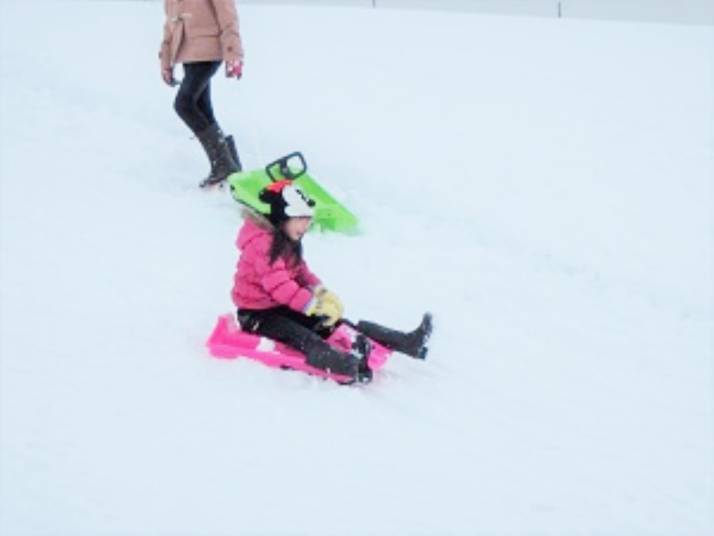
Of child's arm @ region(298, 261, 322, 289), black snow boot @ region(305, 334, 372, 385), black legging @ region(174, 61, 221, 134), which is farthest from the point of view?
black legging @ region(174, 61, 221, 134)

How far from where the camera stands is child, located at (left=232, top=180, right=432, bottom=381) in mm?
3467

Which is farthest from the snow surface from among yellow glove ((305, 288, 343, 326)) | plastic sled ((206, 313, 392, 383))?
yellow glove ((305, 288, 343, 326))

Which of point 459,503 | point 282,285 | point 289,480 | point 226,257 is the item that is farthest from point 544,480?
point 226,257

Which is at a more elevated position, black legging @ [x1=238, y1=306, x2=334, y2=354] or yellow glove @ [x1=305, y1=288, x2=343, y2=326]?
yellow glove @ [x1=305, y1=288, x2=343, y2=326]

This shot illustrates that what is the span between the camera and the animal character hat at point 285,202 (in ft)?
11.4

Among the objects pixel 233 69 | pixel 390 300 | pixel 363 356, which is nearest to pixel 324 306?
pixel 363 356

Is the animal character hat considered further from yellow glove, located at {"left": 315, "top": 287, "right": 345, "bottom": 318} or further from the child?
yellow glove, located at {"left": 315, "top": 287, "right": 345, "bottom": 318}

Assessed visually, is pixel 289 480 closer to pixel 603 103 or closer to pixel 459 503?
pixel 459 503

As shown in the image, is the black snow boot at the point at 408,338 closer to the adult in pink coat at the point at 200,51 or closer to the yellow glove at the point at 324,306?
the yellow glove at the point at 324,306

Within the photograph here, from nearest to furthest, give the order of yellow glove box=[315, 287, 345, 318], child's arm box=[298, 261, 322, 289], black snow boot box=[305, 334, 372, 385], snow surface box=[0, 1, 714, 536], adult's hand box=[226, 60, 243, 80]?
snow surface box=[0, 1, 714, 536]
black snow boot box=[305, 334, 372, 385]
yellow glove box=[315, 287, 345, 318]
child's arm box=[298, 261, 322, 289]
adult's hand box=[226, 60, 243, 80]

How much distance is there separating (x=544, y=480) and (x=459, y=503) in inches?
14.3

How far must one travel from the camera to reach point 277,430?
10.5 feet

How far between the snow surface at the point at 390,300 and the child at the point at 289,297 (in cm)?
16

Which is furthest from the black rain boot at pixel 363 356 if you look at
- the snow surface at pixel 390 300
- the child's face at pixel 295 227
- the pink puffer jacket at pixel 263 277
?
the child's face at pixel 295 227
